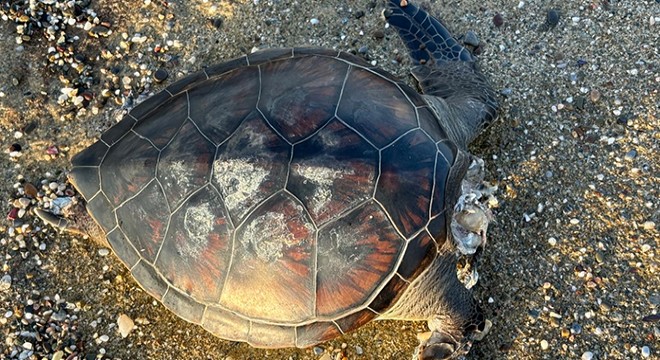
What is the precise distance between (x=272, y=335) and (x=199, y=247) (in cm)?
66

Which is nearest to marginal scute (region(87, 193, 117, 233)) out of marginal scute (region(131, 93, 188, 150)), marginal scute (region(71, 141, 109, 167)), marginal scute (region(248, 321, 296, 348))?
marginal scute (region(71, 141, 109, 167))

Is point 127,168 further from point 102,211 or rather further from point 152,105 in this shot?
point 152,105

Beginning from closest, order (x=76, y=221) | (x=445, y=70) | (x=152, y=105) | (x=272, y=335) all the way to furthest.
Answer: (x=272, y=335) < (x=152, y=105) < (x=76, y=221) < (x=445, y=70)

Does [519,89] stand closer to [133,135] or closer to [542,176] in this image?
[542,176]

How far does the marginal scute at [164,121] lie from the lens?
337 cm

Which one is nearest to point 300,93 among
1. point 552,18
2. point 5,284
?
point 552,18

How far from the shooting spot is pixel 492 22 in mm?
4480

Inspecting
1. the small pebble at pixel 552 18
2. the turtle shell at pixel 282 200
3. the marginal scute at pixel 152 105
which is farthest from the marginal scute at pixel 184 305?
the small pebble at pixel 552 18

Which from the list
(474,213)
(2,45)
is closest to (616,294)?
(474,213)

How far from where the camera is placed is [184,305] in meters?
3.43

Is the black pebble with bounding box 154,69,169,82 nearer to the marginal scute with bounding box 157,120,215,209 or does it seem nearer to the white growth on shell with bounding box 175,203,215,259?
the marginal scute with bounding box 157,120,215,209

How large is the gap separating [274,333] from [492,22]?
2.90 meters

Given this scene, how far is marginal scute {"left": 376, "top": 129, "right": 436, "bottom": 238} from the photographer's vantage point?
3.10 meters

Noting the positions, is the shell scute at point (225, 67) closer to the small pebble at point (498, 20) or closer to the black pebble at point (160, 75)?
the black pebble at point (160, 75)
